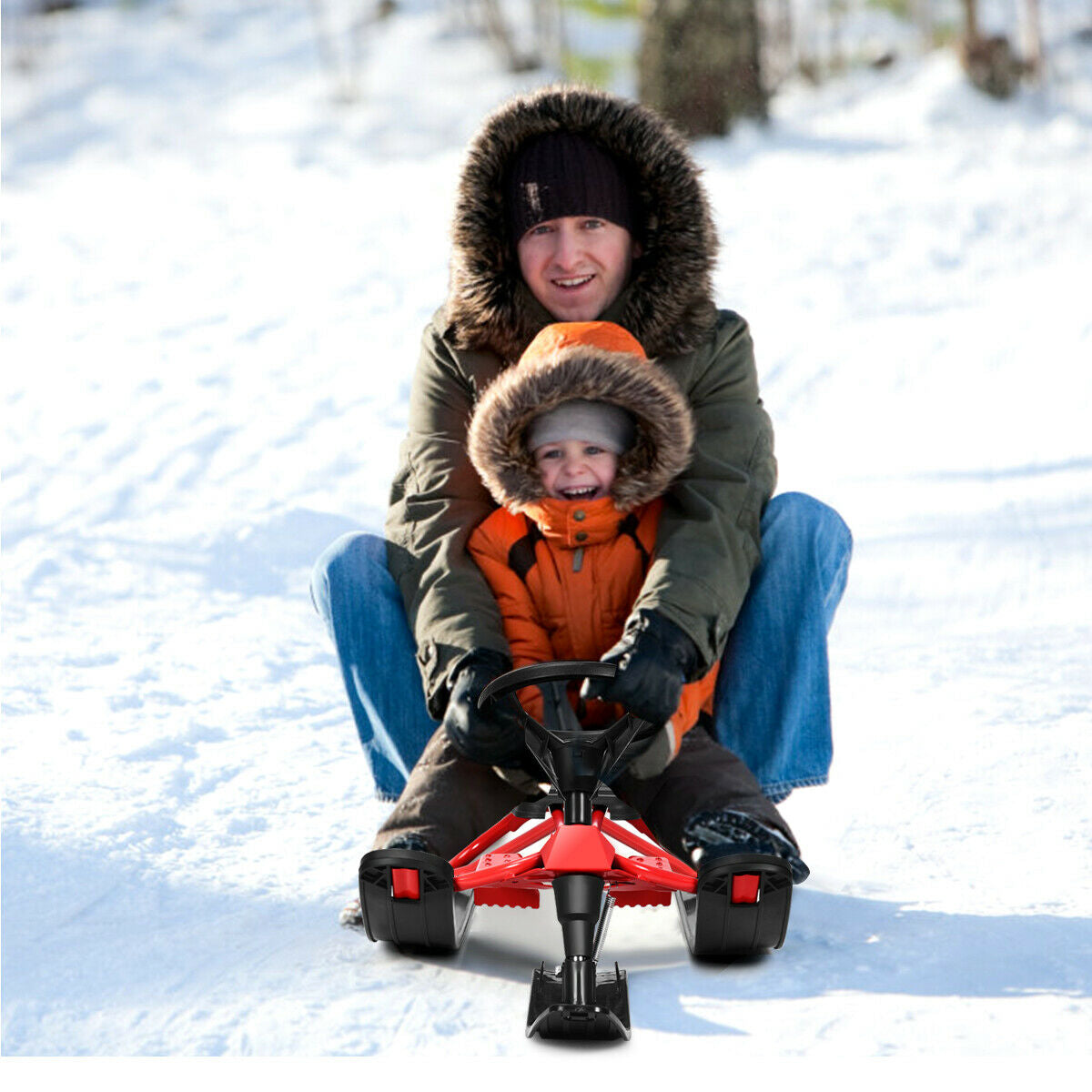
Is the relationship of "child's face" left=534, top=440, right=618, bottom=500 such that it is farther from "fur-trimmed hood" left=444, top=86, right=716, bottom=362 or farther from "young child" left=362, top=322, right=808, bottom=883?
"fur-trimmed hood" left=444, top=86, right=716, bottom=362

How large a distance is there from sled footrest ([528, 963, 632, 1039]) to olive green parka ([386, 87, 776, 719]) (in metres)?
0.53

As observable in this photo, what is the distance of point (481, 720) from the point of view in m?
2.24

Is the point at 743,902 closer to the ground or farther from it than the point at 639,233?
closer to the ground

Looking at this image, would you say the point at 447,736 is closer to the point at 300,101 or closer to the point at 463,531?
the point at 463,531

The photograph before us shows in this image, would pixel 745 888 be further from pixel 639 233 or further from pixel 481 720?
pixel 639 233

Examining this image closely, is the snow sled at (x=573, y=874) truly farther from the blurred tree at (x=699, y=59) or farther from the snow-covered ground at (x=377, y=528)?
the blurred tree at (x=699, y=59)

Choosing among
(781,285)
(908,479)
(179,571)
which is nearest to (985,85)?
(781,285)

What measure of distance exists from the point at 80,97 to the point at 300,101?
7.16 feet

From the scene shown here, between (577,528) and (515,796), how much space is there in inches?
17.1

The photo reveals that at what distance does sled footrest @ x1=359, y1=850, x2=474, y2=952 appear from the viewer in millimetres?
2135

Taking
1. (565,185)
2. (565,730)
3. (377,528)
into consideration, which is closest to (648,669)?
(565,730)

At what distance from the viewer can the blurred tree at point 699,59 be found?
26.5 ft

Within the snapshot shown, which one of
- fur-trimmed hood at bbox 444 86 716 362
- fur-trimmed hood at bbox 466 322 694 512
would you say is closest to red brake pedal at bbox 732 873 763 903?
fur-trimmed hood at bbox 466 322 694 512

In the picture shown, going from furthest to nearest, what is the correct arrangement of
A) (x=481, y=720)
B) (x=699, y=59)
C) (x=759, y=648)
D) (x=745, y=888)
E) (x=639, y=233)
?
(x=699, y=59) → (x=639, y=233) → (x=759, y=648) → (x=481, y=720) → (x=745, y=888)
